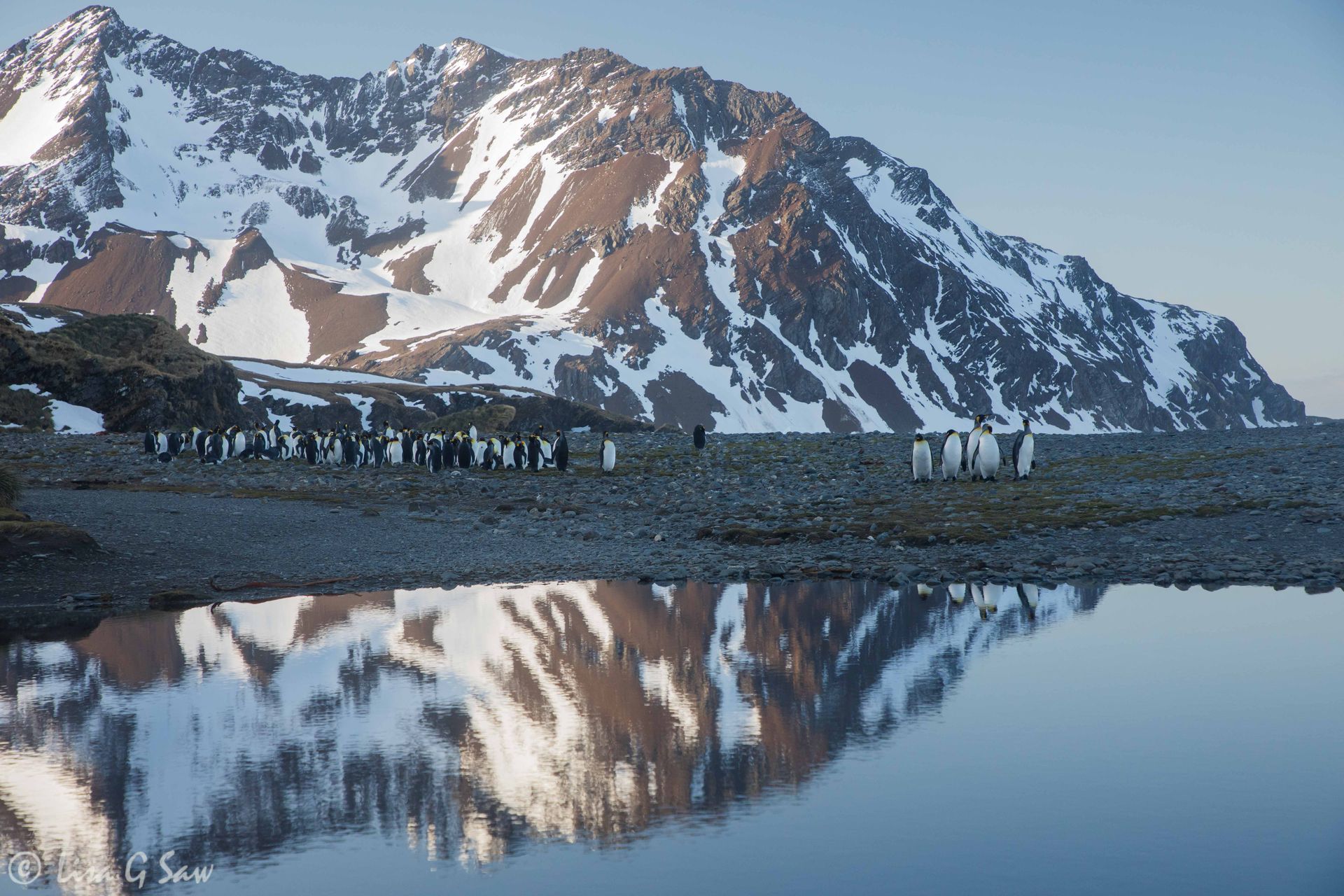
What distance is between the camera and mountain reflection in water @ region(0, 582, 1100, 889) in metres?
6.88

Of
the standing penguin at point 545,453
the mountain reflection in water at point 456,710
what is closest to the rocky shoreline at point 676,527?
the mountain reflection in water at point 456,710

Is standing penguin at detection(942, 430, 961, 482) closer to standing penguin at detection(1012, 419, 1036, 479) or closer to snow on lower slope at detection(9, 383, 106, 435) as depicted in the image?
standing penguin at detection(1012, 419, 1036, 479)

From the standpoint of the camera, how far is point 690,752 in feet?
26.2

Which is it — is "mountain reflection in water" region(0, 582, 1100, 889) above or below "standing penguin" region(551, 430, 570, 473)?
below

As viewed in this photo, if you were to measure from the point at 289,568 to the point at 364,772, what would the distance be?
9.72 meters

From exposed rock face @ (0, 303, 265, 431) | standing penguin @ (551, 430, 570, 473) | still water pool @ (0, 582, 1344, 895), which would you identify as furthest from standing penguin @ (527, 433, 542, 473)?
exposed rock face @ (0, 303, 265, 431)

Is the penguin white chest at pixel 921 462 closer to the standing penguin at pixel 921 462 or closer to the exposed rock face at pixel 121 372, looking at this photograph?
the standing penguin at pixel 921 462

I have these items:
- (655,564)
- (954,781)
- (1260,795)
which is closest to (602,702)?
(954,781)

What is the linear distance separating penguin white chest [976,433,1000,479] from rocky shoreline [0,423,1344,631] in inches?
29.9

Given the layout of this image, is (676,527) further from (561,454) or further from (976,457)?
(561,454)

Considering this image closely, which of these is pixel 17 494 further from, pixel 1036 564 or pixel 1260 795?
pixel 1260 795

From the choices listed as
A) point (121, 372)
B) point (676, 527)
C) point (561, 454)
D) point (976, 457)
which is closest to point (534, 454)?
point (561, 454)

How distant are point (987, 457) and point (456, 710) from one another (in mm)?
19602

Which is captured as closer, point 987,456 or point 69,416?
point 987,456
